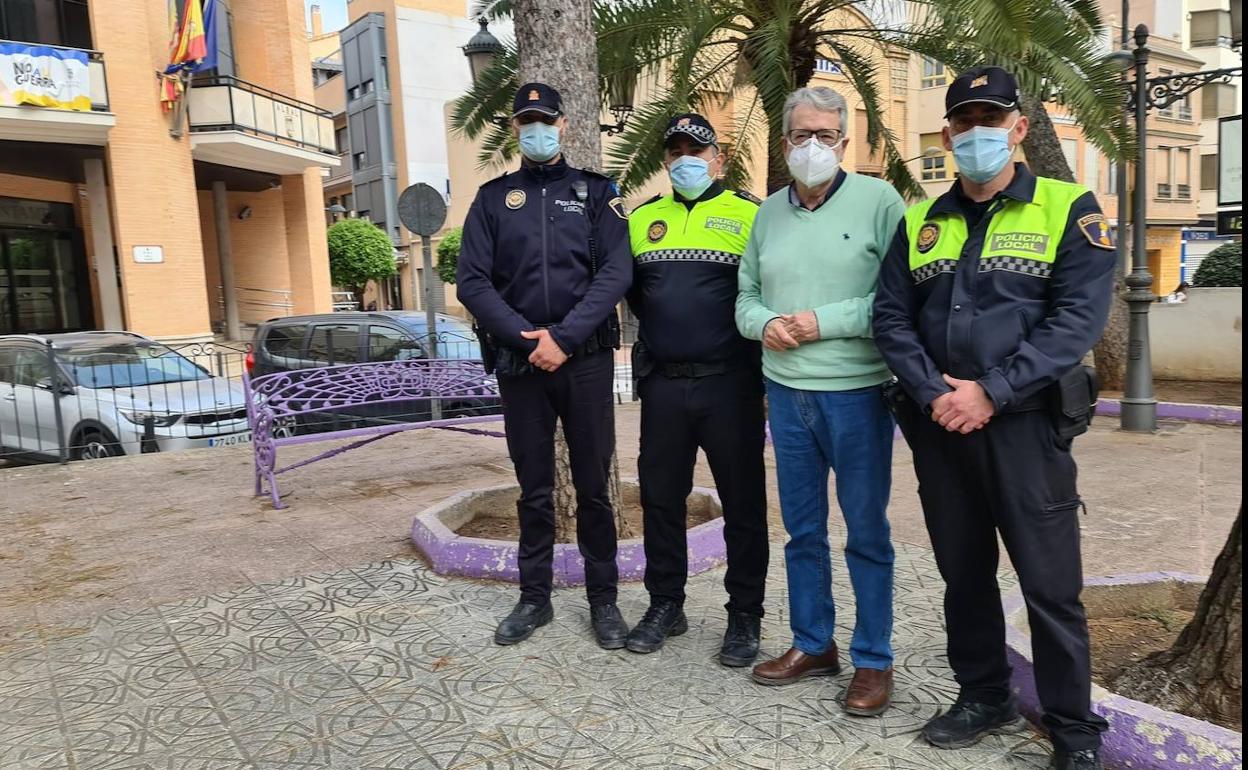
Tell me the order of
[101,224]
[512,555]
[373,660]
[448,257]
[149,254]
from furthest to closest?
[448,257] < [101,224] < [149,254] < [512,555] < [373,660]

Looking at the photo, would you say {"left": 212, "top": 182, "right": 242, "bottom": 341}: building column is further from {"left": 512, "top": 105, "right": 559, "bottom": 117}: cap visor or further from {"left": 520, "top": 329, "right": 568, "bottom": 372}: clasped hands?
{"left": 520, "top": 329, "right": 568, "bottom": 372}: clasped hands

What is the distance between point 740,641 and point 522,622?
94 centimetres

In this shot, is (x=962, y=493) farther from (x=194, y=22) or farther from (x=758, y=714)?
(x=194, y=22)

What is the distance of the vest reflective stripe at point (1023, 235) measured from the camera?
2484 mm

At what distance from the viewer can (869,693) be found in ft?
9.73

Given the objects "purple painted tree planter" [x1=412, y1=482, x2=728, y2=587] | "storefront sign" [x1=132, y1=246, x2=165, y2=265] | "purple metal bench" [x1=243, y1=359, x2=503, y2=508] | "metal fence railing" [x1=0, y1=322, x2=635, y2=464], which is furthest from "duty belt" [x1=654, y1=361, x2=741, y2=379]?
"storefront sign" [x1=132, y1=246, x2=165, y2=265]

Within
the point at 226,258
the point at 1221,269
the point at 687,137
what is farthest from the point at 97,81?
the point at 1221,269

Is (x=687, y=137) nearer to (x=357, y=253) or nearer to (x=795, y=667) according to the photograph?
(x=795, y=667)

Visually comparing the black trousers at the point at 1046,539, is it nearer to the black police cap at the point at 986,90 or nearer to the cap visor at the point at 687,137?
the black police cap at the point at 986,90

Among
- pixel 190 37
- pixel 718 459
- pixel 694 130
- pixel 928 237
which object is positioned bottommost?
pixel 718 459

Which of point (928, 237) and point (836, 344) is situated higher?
point (928, 237)

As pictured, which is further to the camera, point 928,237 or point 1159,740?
point 928,237

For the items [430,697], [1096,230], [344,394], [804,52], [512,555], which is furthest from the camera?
[804,52]

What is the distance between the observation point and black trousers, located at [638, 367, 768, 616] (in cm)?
332
